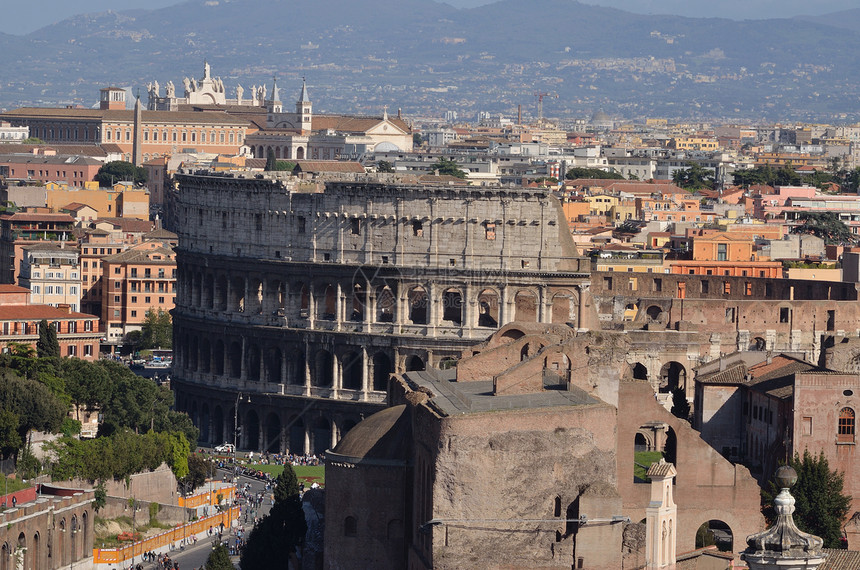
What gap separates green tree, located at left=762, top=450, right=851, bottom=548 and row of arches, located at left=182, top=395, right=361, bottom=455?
2025 inches

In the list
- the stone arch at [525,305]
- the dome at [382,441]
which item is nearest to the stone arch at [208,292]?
the stone arch at [525,305]

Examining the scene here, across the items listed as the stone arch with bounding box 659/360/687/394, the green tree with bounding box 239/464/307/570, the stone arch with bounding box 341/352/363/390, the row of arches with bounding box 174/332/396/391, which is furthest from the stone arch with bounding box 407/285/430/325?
the green tree with bounding box 239/464/307/570

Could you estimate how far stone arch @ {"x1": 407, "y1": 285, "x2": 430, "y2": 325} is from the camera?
12688 cm

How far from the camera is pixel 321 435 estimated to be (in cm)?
12669

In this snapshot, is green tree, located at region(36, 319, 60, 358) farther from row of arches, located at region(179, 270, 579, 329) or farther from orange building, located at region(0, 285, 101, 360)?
row of arches, located at region(179, 270, 579, 329)

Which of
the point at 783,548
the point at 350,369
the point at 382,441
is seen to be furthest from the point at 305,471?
the point at 783,548

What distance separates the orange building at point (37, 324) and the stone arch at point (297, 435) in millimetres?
13327

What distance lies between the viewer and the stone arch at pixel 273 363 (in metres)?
131

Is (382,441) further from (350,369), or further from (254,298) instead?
(254,298)

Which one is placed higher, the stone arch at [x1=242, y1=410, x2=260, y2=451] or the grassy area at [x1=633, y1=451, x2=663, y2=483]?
the grassy area at [x1=633, y1=451, x2=663, y2=483]

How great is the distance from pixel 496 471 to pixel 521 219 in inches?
2319

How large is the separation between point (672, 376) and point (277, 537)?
126ft

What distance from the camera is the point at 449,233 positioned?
12638 centimetres

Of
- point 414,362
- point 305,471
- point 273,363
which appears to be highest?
point 414,362
